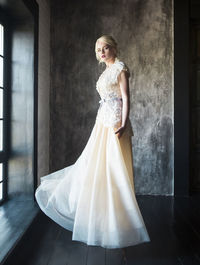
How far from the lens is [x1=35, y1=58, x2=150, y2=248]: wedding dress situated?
1.81 meters

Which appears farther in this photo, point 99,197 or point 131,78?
point 131,78

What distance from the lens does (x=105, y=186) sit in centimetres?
191

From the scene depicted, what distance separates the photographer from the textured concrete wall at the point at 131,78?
3.72 m

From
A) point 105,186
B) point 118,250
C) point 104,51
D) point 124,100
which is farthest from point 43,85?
point 118,250

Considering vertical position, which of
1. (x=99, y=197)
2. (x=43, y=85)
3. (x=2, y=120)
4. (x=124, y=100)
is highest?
(x=43, y=85)

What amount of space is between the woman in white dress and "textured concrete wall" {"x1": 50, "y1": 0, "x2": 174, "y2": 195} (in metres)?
1.55

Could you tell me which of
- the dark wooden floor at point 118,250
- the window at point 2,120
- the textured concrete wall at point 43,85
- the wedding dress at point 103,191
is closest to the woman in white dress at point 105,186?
the wedding dress at point 103,191

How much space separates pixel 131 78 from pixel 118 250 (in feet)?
7.81

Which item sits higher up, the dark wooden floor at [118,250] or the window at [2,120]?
the window at [2,120]

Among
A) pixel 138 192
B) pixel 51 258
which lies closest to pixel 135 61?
pixel 138 192

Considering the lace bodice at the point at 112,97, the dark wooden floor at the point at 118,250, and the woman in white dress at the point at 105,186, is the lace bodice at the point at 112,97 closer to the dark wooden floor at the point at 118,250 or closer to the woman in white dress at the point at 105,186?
the woman in white dress at the point at 105,186

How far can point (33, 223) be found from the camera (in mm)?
2344

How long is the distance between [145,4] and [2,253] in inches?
139

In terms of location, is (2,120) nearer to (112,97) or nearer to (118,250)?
(112,97)
